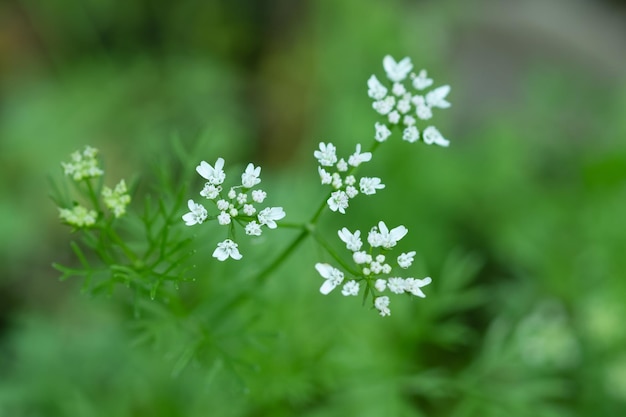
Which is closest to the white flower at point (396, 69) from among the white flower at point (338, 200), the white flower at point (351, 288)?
A: the white flower at point (338, 200)

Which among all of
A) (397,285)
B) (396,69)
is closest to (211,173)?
(397,285)

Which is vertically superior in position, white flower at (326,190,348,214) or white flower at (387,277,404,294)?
white flower at (326,190,348,214)

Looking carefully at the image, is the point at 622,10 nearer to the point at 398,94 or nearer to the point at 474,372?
the point at 474,372

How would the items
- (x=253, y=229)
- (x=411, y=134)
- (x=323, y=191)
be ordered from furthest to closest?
(x=323, y=191) → (x=411, y=134) → (x=253, y=229)

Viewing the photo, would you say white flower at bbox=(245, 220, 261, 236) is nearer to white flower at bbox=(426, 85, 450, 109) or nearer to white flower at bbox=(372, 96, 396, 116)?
white flower at bbox=(372, 96, 396, 116)

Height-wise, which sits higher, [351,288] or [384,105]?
[384,105]

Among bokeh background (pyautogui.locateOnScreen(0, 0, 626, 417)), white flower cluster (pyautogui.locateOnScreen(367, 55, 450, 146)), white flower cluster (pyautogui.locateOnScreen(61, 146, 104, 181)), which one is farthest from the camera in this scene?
bokeh background (pyautogui.locateOnScreen(0, 0, 626, 417))

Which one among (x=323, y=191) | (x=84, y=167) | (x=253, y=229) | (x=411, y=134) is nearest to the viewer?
(x=253, y=229)

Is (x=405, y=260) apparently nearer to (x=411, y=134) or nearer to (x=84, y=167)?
(x=411, y=134)

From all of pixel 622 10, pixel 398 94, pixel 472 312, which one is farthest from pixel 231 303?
pixel 622 10

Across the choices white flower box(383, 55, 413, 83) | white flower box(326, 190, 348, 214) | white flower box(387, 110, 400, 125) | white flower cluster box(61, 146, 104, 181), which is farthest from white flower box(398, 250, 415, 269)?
white flower cluster box(61, 146, 104, 181)
